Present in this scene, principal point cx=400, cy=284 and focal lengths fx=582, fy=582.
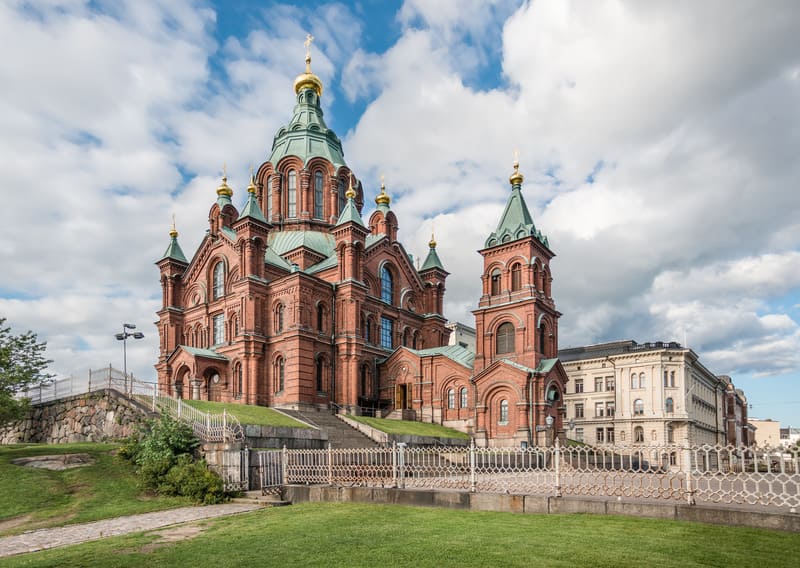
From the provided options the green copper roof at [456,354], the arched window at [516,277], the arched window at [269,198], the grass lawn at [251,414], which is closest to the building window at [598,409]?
the green copper roof at [456,354]

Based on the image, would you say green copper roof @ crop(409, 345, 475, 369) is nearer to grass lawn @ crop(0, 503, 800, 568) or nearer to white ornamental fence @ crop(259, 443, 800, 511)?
white ornamental fence @ crop(259, 443, 800, 511)

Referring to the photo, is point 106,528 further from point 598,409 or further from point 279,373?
point 598,409

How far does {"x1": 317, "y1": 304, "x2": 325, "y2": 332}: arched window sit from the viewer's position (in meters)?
39.5

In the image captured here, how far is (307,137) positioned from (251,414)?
93.6 ft

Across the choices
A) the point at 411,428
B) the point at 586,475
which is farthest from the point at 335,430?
the point at 586,475

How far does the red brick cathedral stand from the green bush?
56.4ft

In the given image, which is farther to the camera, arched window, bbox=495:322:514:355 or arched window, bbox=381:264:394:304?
arched window, bbox=381:264:394:304

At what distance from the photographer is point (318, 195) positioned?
1909 inches

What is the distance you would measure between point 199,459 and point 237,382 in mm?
20139

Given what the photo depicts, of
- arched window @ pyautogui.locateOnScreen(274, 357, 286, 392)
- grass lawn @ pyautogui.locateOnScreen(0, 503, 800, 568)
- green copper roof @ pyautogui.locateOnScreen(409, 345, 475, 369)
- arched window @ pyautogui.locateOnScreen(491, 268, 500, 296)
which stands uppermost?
arched window @ pyautogui.locateOnScreen(491, 268, 500, 296)

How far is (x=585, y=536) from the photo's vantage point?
9.97 m

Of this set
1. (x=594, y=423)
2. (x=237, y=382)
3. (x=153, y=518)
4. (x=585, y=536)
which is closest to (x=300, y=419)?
(x=237, y=382)

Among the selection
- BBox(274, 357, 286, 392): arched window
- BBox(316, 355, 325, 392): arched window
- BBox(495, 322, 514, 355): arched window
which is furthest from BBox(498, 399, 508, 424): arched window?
BBox(274, 357, 286, 392): arched window

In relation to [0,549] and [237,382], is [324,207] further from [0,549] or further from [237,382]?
[0,549]
